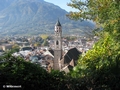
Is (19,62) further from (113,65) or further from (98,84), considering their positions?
(113,65)

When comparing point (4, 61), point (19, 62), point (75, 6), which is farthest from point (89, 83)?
point (75, 6)

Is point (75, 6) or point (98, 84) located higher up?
point (75, 6)

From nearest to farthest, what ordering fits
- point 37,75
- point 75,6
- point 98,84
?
point 37,75
point 98,84
point 75,6

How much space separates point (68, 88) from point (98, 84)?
59cm

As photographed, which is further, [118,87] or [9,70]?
[118,87]

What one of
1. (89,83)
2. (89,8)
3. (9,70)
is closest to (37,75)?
(9,70)

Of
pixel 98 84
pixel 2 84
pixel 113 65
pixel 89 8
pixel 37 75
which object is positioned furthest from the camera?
pixel 89 8

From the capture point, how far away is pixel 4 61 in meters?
3.81

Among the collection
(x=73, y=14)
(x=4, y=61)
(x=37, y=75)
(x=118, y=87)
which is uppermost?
(x=73, y=14)

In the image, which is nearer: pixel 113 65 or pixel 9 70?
pixel 9 70

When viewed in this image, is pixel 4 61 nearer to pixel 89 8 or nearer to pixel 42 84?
pixel 42 84

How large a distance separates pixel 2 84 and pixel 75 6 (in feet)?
Result: 18.9

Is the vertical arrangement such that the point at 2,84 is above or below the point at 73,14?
below

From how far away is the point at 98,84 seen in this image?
405 centimetres
